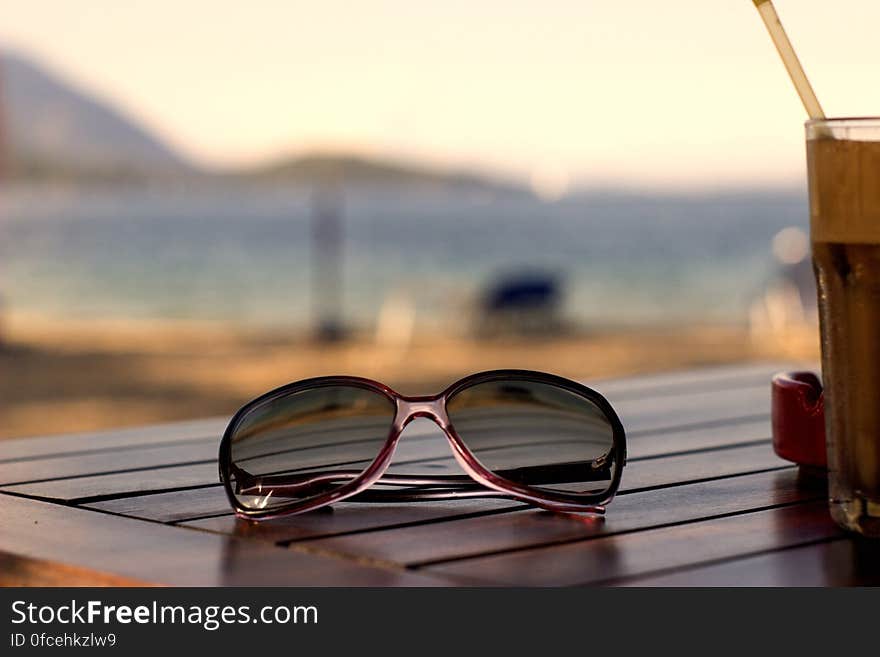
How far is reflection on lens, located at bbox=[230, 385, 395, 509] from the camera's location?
2.88 ft

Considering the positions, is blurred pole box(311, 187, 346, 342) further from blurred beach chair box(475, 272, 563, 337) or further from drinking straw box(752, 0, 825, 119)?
drinking straw box(752, 0, 825, 119)

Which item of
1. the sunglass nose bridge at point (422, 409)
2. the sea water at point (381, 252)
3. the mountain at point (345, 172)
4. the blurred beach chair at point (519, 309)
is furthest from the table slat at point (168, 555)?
the sea water at point (381, 252)

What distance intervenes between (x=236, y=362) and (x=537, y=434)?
972 cm

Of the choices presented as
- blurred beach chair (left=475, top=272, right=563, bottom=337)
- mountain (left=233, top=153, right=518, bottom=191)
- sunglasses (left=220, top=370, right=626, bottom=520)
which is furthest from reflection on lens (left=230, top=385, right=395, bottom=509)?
blurred beach chair (left=475, top=272, right=563, bottom=337)

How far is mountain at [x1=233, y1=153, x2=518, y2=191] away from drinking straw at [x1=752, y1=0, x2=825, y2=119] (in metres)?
10.2

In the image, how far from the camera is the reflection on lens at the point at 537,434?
88 centimetres

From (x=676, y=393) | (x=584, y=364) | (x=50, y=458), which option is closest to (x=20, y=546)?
(x=50, y=458)

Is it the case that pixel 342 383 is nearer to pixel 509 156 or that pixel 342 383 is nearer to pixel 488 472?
pixel 488 472

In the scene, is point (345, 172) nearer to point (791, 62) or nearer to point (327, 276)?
point (327, 276)

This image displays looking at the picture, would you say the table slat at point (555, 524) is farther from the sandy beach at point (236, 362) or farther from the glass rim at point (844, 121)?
the sandy beach at point (236, 362)

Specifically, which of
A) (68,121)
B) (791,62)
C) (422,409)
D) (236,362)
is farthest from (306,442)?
(68,121)

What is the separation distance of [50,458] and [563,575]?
0.55 meters

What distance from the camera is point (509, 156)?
24.8 meters
